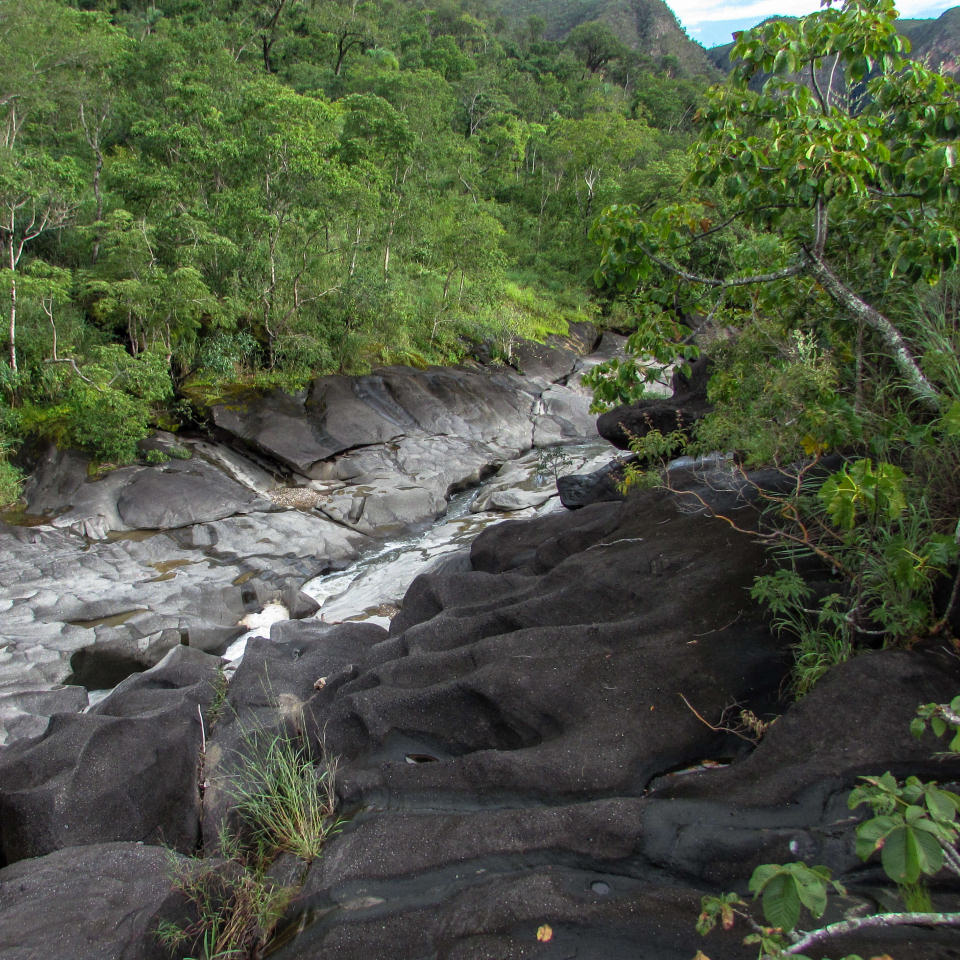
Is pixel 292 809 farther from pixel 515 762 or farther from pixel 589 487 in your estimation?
pixel 589 487

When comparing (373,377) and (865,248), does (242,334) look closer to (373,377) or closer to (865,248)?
(373,377)

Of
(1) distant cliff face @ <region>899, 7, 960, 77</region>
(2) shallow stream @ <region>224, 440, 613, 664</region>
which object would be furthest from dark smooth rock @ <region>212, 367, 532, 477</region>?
(1) distant cliff face @ <region>899, 7, 960, 77</region>

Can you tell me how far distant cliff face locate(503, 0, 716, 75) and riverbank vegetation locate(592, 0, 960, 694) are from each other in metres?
86.2

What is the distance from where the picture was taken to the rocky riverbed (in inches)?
109

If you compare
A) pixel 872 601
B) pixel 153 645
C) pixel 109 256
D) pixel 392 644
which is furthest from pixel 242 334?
pixel 872 601

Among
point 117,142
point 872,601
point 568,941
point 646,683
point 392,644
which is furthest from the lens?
point 117,142

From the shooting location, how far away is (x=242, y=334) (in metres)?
16.0

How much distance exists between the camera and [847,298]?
13.6 feet

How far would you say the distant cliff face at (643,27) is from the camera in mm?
79938

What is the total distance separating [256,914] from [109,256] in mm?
15080

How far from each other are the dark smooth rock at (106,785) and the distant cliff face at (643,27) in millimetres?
88993

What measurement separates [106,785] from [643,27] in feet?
328

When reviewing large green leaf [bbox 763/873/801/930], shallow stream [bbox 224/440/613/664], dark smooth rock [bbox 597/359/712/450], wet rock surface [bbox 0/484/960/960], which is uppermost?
large green leaf [bbox 763/873/801/930]

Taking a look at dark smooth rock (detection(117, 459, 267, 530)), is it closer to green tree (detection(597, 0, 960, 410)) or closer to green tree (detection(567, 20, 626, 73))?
green tree (detection(597, 0, 960, 410))
